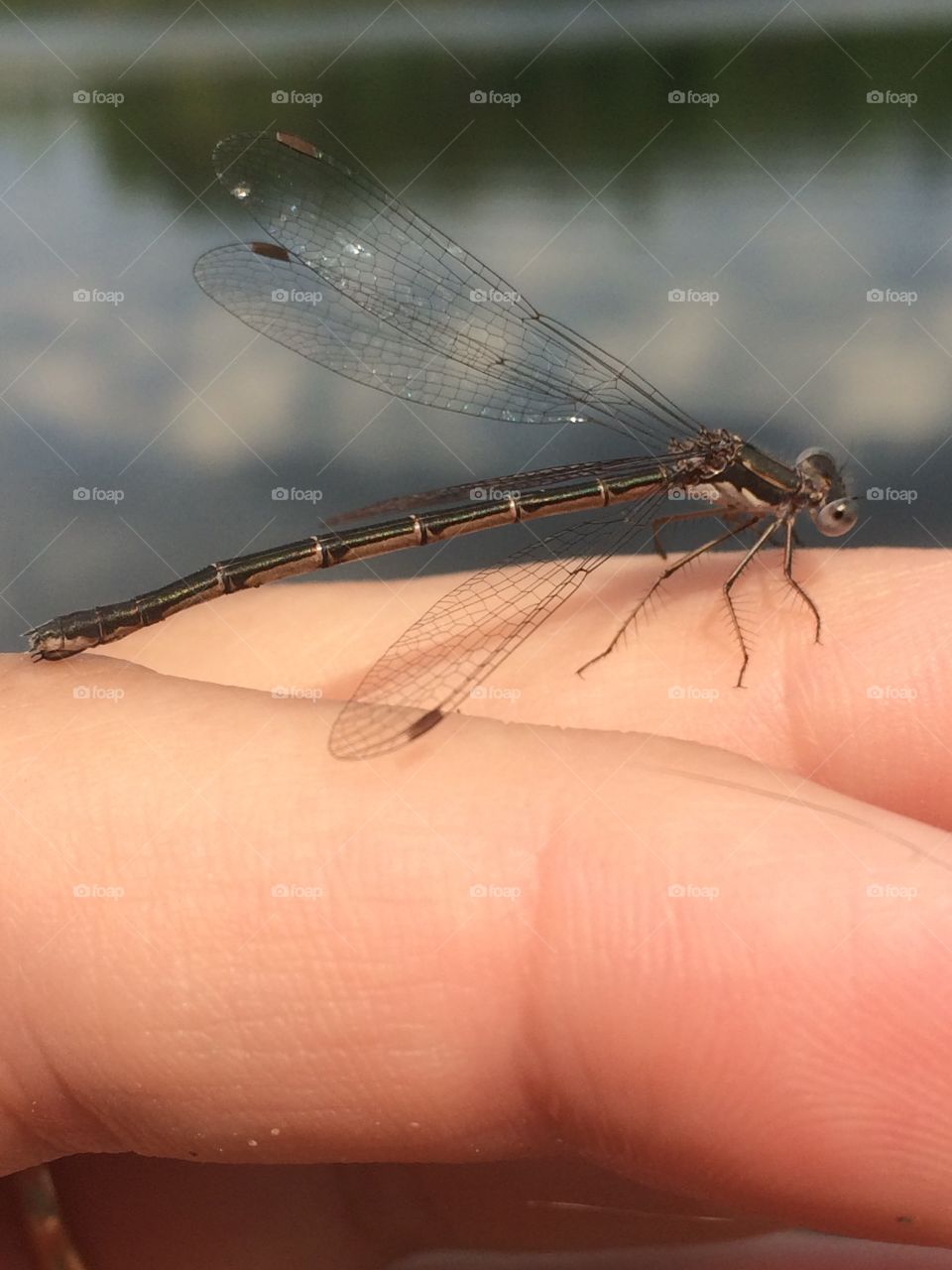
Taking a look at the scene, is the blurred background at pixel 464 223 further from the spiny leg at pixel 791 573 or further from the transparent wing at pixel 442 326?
the spiny leg at pixel 791 573

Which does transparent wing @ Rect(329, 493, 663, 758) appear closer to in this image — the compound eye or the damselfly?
the damselfly

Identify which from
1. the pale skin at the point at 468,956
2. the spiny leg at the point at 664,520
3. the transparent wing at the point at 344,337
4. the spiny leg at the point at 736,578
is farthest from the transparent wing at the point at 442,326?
the pale skin at the point at 468,956

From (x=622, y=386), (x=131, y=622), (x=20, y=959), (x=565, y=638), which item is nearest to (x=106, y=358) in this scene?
(x=131, y=622)

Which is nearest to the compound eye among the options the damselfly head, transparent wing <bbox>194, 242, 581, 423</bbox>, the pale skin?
the damselfly head

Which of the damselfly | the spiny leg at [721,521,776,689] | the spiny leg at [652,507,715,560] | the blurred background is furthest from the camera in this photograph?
the blurred background

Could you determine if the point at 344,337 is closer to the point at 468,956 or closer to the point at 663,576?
the point at 663,576

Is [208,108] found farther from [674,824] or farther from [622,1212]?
[622,1212]
